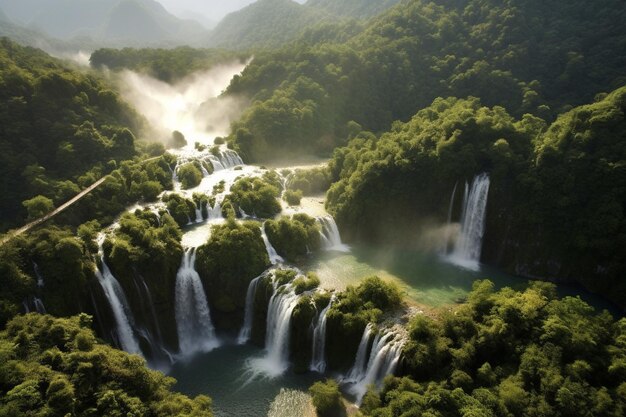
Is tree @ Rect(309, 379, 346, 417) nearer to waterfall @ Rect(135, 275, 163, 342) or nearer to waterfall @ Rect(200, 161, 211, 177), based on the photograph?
waterfall @ Rect(135, 275, 163, 342)

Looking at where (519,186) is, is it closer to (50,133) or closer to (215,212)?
(215,212)

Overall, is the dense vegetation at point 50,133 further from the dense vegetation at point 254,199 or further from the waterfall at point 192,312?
the dense vegetation at point 254,199

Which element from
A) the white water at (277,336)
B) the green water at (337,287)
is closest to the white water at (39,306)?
the green water at (337,287)

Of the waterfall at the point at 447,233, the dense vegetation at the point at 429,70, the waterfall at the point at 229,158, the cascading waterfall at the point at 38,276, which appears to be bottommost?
the cascading waterfall at the point at 38,276

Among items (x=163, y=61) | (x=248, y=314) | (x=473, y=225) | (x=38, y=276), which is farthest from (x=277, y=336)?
(x=163, y=61)

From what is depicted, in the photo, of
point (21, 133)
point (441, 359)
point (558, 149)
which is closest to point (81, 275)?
point (21, 133)
